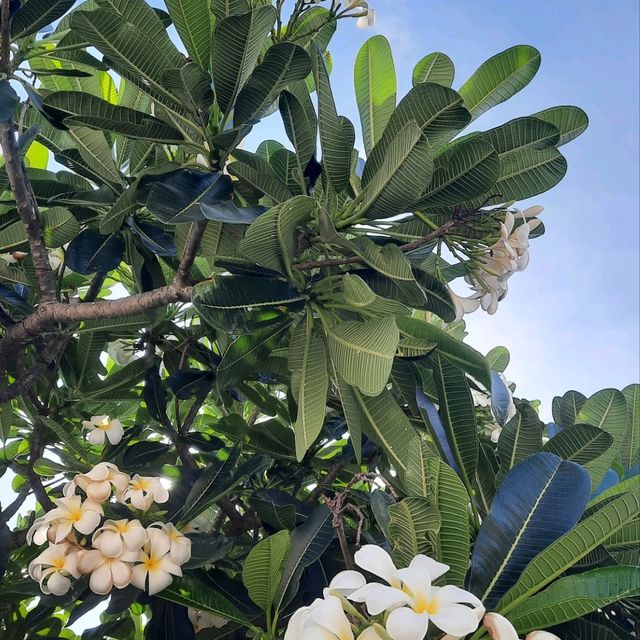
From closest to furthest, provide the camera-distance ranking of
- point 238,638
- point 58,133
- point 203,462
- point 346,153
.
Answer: point 346,153, point 238,638, point 58,133, point 203,462

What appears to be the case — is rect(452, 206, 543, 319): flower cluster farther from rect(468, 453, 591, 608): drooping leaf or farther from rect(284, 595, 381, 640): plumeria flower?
rect(284, 595, 381, 640): plumeria flower

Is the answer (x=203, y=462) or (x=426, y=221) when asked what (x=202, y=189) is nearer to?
(x=426, y=221)

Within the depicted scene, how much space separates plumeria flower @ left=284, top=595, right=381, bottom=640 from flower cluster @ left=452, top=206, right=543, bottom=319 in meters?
0.64

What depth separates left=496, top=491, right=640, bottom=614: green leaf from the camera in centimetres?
71

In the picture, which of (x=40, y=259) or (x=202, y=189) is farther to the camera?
(x=40, y=259)

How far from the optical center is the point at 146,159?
1.39 metres

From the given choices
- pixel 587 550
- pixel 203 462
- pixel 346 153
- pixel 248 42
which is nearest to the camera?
pixel 587 550

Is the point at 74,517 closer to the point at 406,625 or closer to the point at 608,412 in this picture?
the point at 406,625

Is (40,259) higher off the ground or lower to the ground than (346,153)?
lower

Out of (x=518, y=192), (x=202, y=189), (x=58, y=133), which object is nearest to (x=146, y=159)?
(x=58, y=133)

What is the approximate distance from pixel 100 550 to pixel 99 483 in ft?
0.41

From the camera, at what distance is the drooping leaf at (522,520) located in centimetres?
79

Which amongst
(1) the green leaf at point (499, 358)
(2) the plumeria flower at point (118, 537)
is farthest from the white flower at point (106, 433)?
(1) the green leaf at point (499, 358)

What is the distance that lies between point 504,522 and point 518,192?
2.01ft
